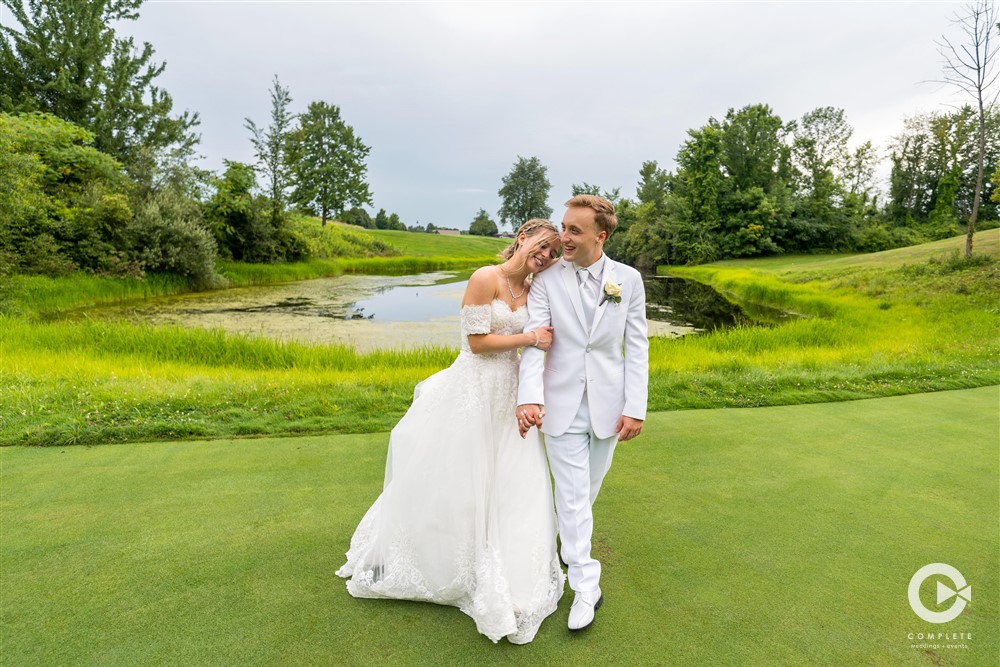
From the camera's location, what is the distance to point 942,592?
249cm

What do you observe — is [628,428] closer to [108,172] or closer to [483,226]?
[108,172]

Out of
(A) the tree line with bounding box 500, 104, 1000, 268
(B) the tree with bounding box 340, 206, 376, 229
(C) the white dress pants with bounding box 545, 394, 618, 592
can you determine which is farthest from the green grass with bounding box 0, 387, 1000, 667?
(B) the tree with bounding box 340, 206, 376, 229

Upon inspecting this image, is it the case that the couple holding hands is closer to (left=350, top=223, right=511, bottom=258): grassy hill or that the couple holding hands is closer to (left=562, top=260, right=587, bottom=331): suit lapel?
(left=562, top=260, right=587, bottom=331): suit lapel

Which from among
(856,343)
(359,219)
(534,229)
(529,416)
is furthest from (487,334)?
(359,219)

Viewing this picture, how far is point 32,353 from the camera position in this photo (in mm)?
8031

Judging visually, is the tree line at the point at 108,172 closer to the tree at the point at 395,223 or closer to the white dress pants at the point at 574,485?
the white dress pants at the point at 574,485

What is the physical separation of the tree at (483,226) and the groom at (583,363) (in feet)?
276

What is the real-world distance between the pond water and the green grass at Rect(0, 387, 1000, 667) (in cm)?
759

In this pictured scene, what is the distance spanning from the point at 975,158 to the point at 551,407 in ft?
199

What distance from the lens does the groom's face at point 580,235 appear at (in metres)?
2.42

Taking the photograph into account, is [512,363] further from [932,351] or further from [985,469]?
[932,351]

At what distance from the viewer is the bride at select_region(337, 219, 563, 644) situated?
247 cm

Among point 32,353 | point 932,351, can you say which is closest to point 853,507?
point 932,351

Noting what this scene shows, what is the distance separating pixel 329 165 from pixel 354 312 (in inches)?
1193
